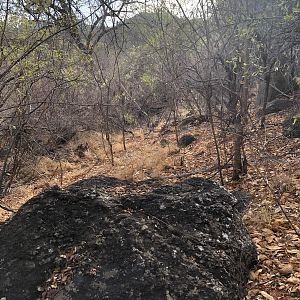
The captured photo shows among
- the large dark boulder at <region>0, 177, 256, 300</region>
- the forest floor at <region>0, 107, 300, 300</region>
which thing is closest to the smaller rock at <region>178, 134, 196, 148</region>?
the forest floor at <region>0, 107, 300, 300</region>

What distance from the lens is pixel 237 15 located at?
4848 mm

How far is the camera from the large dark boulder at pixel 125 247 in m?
1.96

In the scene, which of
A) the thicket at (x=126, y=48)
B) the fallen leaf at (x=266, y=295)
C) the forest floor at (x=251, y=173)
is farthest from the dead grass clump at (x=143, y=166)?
the fallen leaf at (x=266, y=295)

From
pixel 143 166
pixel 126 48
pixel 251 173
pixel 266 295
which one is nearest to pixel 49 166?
pixel 143 166

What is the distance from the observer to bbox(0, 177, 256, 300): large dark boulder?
1.96m

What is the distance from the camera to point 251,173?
5.76m

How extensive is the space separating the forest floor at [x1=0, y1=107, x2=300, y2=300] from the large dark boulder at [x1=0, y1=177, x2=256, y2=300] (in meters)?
0.26

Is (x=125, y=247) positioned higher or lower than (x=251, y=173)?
higher

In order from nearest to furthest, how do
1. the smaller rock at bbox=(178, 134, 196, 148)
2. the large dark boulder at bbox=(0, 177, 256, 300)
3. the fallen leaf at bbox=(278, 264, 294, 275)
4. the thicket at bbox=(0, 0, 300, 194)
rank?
1. the large dark boulder at bbox=(0, 177, 256, 300)
2. the fallen leaf at bbox=(278, 264, 294, 275)
3. the thicket at bbox=(0, 0, 300, 194)
4. the smaller rock at bbox=(178, 134, 196, 148)

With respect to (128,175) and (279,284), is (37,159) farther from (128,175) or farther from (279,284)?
(279,284)

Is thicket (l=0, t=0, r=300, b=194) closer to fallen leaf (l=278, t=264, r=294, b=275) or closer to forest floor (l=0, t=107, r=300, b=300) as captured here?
forest floor (l=0, t=107, r=300, b=300)

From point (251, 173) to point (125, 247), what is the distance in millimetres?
3992

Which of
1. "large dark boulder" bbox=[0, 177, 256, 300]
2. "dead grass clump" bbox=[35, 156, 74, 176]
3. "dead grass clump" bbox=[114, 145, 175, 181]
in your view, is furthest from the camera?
"dead grass clump" bbox=[35, 156, 74, 176]

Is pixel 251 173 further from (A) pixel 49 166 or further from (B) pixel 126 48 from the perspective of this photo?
(A) pixel 49 166
